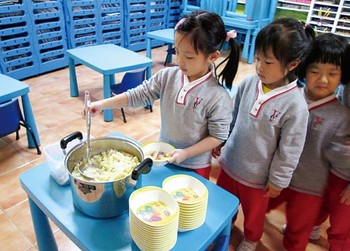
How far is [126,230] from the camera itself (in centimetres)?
72

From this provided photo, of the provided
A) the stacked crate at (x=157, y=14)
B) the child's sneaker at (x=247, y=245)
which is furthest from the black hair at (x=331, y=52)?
the stacked crate at (x=157, y=14)

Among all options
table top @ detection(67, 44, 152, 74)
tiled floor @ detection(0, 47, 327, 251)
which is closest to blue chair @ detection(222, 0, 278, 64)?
tiled floor @ detection(0, 47, 327, 251)

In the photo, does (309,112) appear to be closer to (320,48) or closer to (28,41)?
(320,48)

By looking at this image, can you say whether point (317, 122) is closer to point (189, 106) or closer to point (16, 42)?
point (189, 106)

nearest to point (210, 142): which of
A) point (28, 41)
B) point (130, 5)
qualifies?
point (28, 41)

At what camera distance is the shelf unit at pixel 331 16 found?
3775 millimetres

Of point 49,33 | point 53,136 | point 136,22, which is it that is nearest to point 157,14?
point 136,22

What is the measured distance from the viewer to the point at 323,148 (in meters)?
1.08

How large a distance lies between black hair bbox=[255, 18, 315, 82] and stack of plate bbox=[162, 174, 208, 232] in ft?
1.59

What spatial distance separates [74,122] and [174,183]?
186 cm

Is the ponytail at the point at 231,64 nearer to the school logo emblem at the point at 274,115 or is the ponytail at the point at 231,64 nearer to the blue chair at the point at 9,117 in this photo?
the school logo emblem at the point at 274,115

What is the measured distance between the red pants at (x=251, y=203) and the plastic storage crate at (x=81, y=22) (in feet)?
9.82

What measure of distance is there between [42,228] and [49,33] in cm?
287

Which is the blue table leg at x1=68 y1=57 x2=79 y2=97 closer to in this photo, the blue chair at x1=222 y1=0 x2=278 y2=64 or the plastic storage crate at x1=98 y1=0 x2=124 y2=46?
the plastic storage crate at x1=98 y1=0 x2=124 y2=46
